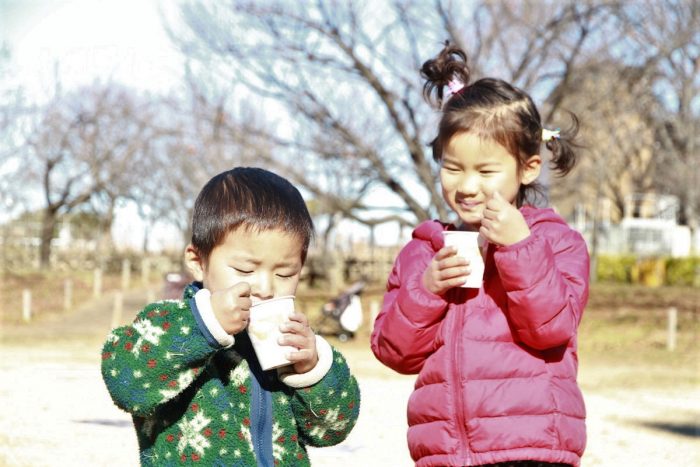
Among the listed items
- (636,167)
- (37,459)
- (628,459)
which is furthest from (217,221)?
(636,167)

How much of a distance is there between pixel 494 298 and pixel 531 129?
1.69 ft

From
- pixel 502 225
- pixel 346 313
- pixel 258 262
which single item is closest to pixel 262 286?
pixel 258 262

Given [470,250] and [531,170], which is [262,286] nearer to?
[470,250]

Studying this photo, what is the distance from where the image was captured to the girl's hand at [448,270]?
2596 millimetres

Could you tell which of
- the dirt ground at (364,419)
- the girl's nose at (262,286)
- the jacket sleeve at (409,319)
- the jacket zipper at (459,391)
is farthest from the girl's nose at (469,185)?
the dirt ground at (364,419)

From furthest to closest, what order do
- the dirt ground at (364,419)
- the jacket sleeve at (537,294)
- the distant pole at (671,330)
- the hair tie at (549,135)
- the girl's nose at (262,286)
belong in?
the distant pole at (671,330), the dirt ground at (364,419), the hair tie at (549,135), the jacket sleeve at (537,294), the girl's nose at (262,286)

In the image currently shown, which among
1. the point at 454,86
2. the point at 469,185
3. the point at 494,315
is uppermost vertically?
the point at 454,86

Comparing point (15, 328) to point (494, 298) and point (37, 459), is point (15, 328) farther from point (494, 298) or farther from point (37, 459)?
point (494, 298)

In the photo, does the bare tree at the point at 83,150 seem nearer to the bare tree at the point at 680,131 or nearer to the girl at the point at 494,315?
the bare tree at the point at 680,131

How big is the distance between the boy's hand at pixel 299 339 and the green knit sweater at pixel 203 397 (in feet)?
0.47

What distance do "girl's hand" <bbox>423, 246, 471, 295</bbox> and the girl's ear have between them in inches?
16.5

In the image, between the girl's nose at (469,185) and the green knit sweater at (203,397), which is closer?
the green knit sweater at (203,397)

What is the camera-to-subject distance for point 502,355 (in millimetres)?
2719

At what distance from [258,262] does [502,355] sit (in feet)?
2.66
